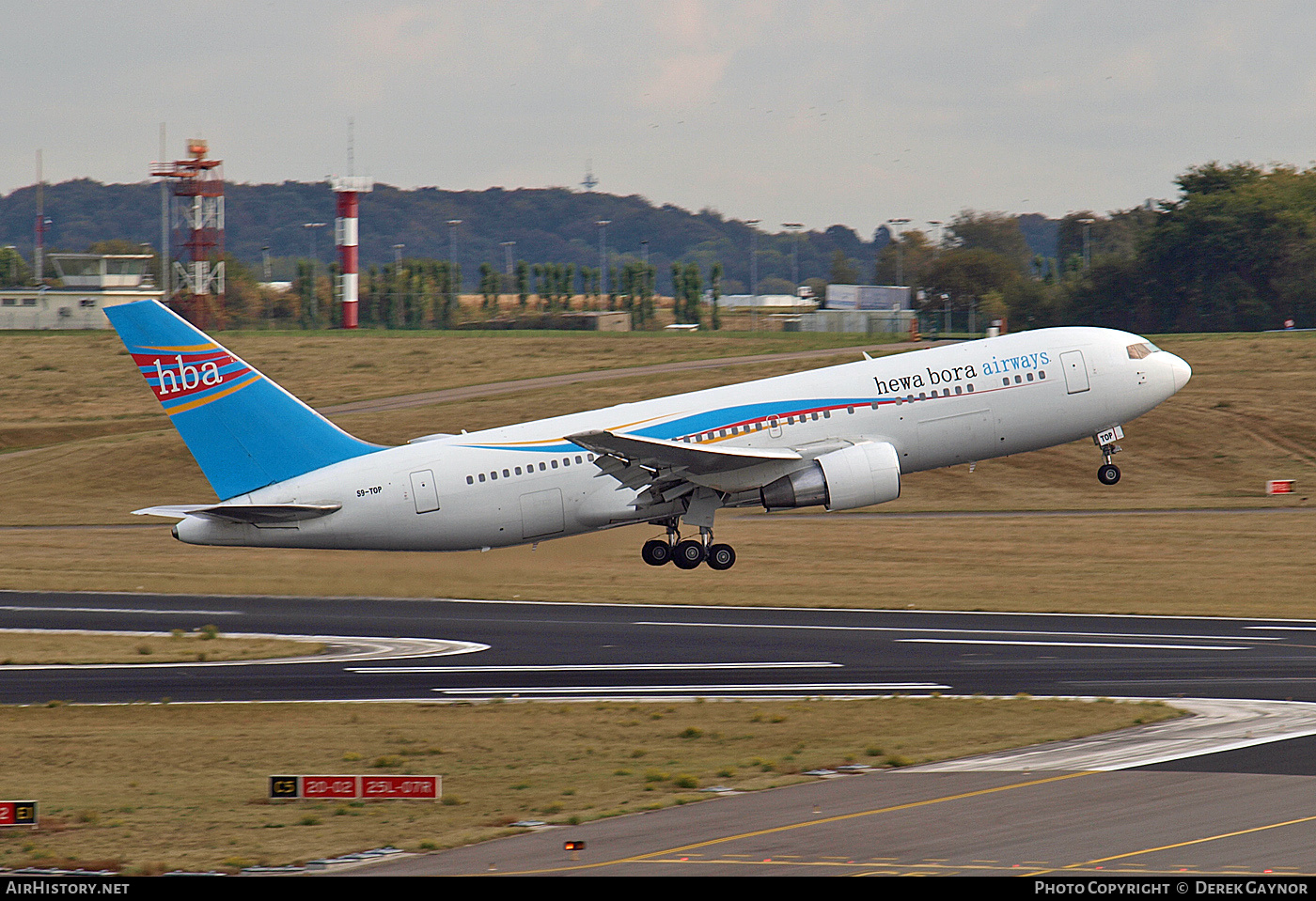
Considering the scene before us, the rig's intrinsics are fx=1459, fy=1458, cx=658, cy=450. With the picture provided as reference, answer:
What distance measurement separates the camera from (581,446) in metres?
40.2

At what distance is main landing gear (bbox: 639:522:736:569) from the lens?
139 feet

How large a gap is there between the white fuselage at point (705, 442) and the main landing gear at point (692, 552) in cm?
136

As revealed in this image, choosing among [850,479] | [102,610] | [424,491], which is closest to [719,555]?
[850,479]

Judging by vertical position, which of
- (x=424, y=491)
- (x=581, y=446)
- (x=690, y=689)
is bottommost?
(x=690, y=689)

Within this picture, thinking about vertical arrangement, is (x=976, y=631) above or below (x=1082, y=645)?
below

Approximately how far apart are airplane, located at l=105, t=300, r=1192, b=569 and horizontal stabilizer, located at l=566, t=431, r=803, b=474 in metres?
0.13

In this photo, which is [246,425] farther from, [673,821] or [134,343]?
[673,821]

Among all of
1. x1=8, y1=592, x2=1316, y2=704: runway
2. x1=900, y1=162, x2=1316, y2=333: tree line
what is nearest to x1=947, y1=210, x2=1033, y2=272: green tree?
x1=900, y1=162, x2=1316, y2=333: tree line

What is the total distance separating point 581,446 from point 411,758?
38.3 feet

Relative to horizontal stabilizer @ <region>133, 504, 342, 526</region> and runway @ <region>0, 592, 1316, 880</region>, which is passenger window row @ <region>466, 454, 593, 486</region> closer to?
horizontal stabilizer @ <region>133, 504, 342, 526</region>

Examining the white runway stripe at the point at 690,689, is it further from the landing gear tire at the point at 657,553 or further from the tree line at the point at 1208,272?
the tree line at the point at 1208,272

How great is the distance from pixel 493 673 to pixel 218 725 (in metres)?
8.40

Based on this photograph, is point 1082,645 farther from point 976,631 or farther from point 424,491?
point 424,491

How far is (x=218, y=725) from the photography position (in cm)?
3500
